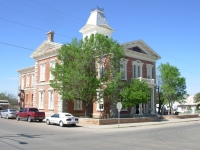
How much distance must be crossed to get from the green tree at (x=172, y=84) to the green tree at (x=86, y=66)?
16224mm

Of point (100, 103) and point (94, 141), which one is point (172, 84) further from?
point (94, 141)

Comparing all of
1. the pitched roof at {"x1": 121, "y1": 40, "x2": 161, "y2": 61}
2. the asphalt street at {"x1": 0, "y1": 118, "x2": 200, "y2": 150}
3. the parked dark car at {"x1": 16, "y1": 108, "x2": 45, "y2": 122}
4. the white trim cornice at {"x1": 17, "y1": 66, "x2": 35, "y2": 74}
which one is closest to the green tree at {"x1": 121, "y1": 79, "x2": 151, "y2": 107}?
the pitched roof at {"x1": 121, "y1": 40, "x2": 161, "y2": 61}

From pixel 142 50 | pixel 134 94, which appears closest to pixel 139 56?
pixel 142 50

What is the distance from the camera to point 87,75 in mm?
30938

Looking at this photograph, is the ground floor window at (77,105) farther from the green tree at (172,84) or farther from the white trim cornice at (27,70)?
the white trim cornice at (27,70)

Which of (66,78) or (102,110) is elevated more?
(66,78)

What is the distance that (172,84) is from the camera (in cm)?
4472

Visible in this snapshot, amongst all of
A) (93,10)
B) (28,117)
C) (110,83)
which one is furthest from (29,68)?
(110,83)

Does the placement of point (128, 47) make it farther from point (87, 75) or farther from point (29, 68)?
point (29, 68)

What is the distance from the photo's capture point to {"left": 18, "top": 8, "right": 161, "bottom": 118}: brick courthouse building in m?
36.2

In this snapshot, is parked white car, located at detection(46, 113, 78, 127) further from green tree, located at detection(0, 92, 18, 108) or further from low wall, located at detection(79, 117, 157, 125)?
green tree, located at detection(0, 92, 18, 108)

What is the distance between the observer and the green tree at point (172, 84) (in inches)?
1748

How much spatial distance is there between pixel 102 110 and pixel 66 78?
8501 millimetres

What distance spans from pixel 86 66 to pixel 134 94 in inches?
279
